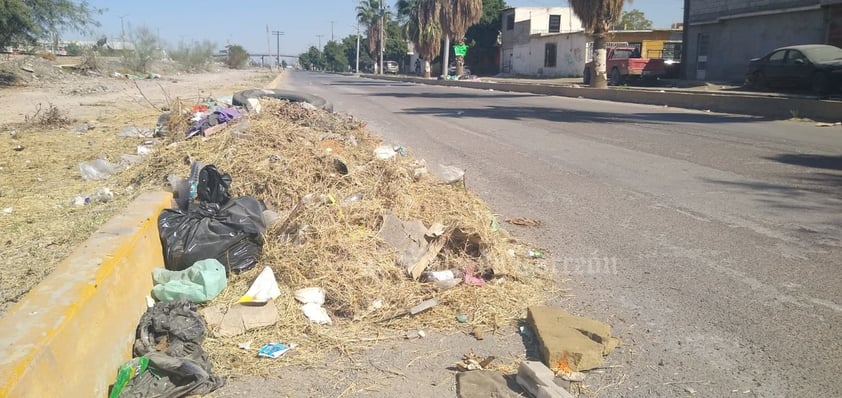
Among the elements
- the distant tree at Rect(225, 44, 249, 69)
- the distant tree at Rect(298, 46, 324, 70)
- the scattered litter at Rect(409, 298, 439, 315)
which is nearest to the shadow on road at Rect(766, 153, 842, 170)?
the scattered litter at Rect(409, 298, 439, 315)

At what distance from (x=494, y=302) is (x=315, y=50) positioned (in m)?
183

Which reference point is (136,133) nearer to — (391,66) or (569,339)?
(569,339)

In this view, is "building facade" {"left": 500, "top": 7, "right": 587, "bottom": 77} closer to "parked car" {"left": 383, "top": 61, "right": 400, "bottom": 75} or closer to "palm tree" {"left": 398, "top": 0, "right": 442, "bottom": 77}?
"palm tree" {"left": 398, "top": 0, "right": 442, "bottom": 77}

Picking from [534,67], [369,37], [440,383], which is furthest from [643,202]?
[369,37]

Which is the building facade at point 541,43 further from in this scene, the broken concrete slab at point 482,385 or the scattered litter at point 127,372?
the scattered litter at point 127,372

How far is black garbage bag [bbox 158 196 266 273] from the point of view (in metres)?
4.20

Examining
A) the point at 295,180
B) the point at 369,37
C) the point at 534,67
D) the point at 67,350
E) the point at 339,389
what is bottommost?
the point at 339,389

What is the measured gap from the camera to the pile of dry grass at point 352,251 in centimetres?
365

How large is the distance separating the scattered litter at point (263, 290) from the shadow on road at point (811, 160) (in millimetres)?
7751

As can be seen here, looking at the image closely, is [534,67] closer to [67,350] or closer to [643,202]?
[643,202]

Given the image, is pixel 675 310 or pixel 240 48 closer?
pixel 675 310

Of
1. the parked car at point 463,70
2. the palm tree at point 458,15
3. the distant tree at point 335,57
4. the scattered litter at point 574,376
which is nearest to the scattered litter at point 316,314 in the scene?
the scattered litter at point 574,376

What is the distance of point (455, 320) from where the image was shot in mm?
3764

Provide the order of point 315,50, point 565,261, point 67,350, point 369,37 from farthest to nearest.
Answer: point 315,50 → point 369,37 → point 565,261 → point 67,350
